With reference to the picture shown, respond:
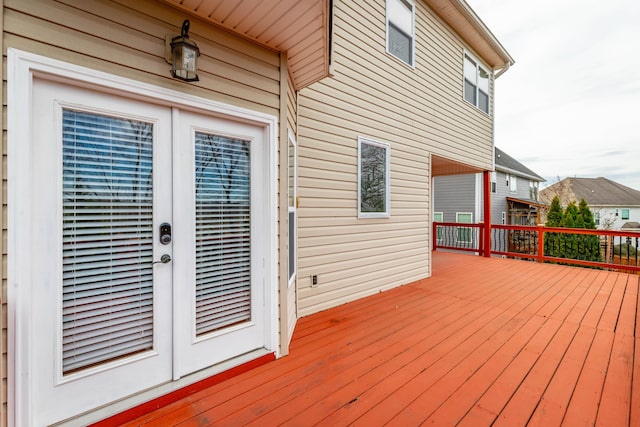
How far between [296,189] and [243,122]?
1139 mm

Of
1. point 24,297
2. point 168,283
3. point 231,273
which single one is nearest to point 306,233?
point 231,273

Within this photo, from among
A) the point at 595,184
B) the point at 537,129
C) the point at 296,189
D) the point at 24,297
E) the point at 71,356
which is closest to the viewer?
the point at 24,297

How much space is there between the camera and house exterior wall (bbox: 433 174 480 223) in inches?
465

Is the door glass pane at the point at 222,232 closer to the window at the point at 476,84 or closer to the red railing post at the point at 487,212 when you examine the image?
the window at the point at 476,84

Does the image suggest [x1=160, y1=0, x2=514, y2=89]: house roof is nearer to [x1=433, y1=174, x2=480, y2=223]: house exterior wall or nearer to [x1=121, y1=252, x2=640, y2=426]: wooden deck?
[x1=121, y1=252, x2=640, y2=426]: wooden deck

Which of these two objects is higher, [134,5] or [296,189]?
[134,5]

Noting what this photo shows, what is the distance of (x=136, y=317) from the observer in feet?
5.89

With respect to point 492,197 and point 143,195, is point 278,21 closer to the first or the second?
point 143,195

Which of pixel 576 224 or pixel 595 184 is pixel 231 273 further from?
pixel 595 184

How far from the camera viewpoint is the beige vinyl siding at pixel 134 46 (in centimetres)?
138

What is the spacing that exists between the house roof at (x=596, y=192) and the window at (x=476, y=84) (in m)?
23.1

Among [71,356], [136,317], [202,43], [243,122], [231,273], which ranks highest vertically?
[202,43]

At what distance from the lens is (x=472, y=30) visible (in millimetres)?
5883

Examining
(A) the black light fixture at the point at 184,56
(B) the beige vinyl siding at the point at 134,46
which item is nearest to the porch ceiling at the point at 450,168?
(B) the beige vinyl siding at the point at 134,46
